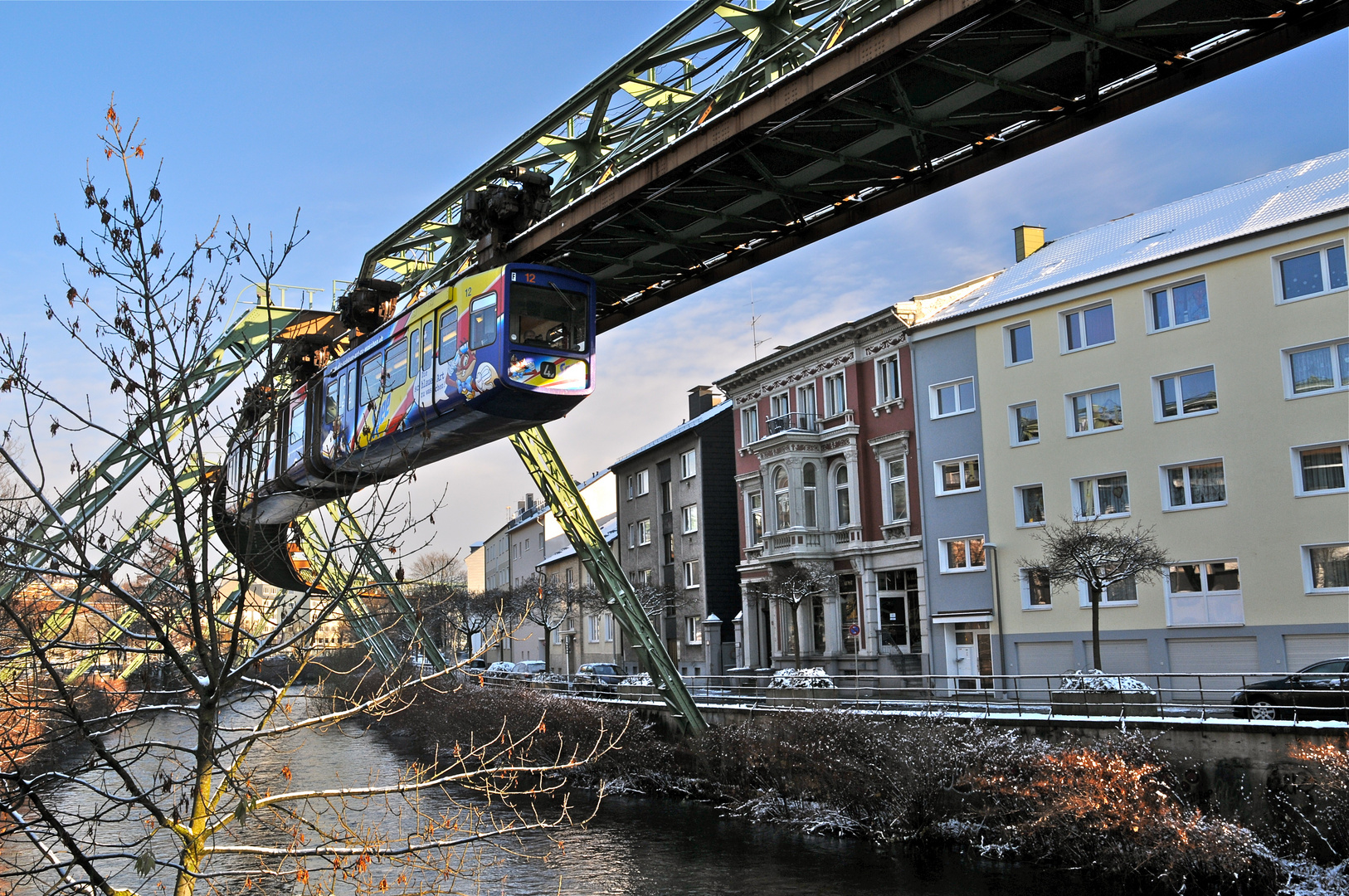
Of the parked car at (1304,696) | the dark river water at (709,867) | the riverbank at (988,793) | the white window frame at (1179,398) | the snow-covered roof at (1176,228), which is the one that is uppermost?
the snow-covered roof at (1176,228)

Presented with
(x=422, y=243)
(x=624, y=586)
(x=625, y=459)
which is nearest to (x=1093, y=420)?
(x=624, y=586)

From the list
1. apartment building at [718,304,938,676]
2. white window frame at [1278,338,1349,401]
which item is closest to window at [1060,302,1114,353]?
white window frame at [1278,338,1349,401]

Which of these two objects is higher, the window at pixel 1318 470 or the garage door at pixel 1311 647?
the window at pixel 1318 470

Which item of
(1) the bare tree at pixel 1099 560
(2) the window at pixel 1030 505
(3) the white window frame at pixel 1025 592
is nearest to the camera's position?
(1) the bare tree at pixel 1099 560

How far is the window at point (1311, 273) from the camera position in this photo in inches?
996

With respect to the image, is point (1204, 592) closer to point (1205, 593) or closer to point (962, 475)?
point (1205, 593)

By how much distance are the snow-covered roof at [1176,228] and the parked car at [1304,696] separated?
444 inches

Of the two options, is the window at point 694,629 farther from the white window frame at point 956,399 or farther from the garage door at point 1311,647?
the garage door at point 1311,647

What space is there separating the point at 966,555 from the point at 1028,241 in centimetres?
1178

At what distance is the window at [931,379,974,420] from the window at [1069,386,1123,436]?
10.8ft

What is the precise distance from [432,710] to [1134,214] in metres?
27.2

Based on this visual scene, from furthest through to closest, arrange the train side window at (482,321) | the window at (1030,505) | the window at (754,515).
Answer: the window at (754,515), the window at (1030,505), the train side window at (482,321)

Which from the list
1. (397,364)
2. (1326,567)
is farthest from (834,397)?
(397,364)

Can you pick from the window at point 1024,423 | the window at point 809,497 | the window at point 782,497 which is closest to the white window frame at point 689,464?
the window at point 782,497
